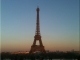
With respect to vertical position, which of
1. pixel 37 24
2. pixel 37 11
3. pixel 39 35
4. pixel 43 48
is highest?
pixel 37 11

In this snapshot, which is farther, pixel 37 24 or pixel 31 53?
pixel 31 53

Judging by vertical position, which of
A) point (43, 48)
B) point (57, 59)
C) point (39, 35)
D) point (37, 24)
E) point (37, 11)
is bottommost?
point (57, 59)

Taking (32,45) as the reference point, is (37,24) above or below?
above

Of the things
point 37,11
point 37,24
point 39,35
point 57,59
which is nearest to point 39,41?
point 39,35

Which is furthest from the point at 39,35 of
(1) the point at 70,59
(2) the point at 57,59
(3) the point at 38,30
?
(2) the point at 57,59

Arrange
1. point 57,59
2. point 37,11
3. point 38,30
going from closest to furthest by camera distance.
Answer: point 38,30, point 37,11, point 57,59

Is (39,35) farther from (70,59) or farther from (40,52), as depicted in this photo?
(70,59)

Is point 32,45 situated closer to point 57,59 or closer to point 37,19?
point 37,19

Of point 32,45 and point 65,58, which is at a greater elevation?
point 32,45

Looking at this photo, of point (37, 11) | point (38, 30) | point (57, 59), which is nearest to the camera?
point (38, 30)
